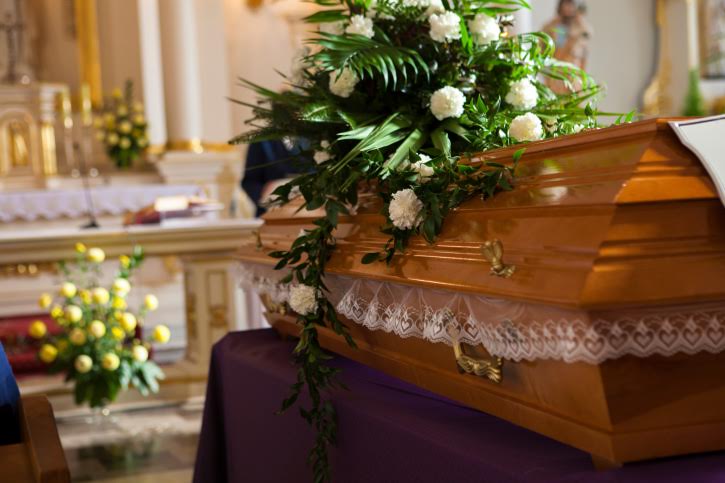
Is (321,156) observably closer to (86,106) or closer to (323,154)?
(323,154)

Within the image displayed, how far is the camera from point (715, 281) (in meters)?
1.30

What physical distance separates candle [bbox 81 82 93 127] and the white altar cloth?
1.15 m

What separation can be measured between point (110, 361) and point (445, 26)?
3.14 metres

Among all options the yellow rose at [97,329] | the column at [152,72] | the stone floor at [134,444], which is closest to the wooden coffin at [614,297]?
the stone floor at [134,444]

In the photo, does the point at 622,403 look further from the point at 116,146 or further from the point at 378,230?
the point at 116,146

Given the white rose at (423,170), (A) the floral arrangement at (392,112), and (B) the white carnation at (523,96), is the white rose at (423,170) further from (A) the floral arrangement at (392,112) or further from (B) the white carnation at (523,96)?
(B) the white carnation at (523,96)

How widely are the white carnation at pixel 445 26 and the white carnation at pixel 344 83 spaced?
0.68 ft

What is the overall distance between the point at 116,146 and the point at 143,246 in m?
4.87

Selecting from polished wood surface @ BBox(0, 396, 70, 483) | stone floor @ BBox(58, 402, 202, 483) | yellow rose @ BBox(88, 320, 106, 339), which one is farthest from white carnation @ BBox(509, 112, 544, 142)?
yellow rose @ BBox(88, 320, 106, 339)

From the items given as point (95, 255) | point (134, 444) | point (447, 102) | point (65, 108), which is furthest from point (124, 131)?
point (447, 102)

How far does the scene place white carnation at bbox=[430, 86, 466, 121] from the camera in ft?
7.24

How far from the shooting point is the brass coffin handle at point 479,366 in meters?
1.62

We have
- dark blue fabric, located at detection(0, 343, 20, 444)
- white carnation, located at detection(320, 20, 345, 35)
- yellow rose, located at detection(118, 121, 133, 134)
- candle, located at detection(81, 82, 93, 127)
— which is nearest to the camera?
dark blue fabric, located at detection(0, 343, 20, 444)

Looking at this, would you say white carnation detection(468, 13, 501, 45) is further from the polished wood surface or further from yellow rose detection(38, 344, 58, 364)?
yellow rose detection(38, 344, 58, 364)
